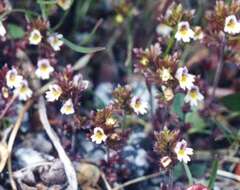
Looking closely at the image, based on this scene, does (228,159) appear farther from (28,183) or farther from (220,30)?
(28,183)

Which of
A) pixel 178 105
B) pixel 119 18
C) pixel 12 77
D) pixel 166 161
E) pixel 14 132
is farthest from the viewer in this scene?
pixel 119 18

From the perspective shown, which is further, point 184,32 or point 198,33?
point 198,33

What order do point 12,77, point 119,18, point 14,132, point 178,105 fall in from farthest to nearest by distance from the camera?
1. point 119,18
2. point 178,105
3. point 14,132
4. point 12,77

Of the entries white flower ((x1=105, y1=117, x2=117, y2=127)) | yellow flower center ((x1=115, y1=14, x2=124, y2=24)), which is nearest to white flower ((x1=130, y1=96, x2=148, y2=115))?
white flower ((x1=105, y1=117, x2=117, y2=127))

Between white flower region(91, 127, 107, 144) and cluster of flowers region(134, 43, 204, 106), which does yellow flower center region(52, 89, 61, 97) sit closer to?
white flower region(91, 127, 107, 144)

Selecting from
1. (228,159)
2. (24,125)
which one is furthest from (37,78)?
(228,159)

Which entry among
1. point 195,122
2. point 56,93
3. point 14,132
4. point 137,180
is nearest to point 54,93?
point 56,93

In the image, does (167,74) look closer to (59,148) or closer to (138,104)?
(138,104)

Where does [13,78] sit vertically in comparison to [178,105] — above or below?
above
